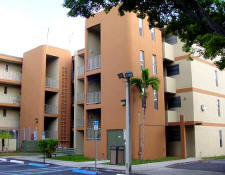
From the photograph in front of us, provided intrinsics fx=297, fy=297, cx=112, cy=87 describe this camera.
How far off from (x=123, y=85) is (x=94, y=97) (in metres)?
3.78

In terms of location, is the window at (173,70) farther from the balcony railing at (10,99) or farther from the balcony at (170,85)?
the balcony railing at (10,99)

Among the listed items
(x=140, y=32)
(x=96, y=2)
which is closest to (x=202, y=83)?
(x=140, y=32)

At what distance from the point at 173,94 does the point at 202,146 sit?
201 inches

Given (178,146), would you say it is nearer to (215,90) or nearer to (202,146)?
(202,146)

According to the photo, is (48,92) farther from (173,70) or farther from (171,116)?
(171,116)

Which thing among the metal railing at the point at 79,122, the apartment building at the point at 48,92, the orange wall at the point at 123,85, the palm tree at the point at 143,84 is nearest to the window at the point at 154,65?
the orange wall at the point at 123,85

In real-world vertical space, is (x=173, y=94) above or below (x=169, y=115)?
above

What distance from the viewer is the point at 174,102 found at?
87.6ft

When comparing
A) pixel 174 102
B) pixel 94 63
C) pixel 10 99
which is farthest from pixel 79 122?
pixel 10 99

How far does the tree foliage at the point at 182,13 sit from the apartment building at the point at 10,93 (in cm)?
2173

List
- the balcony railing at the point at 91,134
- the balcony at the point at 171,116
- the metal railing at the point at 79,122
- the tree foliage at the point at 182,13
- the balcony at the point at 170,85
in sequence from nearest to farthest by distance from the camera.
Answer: the tree foliage at the point at 182,13 → the balcony railing at the point at 91,134 → the balcony at the point at 171,116 → the balcony at the point at 170,85 → the metal railing at the point at 79,122

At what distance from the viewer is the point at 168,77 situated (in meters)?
25.9

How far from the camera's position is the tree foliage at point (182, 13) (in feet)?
35.5

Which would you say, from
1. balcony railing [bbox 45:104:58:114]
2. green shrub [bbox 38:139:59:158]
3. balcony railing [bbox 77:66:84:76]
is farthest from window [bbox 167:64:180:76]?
balcony railing [bbox 45:104:58:114]
